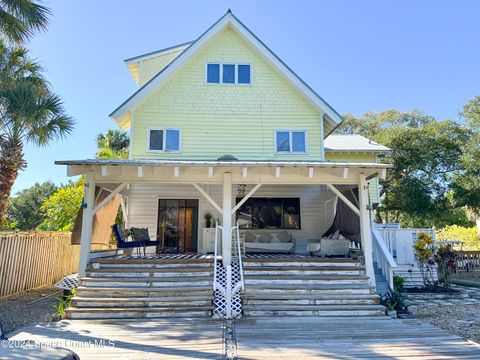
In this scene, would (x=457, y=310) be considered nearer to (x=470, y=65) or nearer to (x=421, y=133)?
(x=421, y=133)

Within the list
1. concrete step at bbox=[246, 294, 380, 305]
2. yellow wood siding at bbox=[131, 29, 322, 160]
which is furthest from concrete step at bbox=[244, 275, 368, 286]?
yellow wood siding at bbox=[131, 29, 322, 160]

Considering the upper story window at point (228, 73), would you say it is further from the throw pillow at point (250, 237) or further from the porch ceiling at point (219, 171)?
the throw pillow at point (250, 237)

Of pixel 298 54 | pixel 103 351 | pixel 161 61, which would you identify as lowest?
pixel 103 351

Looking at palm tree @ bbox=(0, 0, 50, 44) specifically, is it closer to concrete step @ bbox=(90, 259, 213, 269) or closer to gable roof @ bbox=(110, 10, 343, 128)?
gable roof @ bbox=(110, 10, 343, 128)

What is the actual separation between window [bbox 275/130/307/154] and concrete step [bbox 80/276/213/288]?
5.89m

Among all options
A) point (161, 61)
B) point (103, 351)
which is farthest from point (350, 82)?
point (103, 351)

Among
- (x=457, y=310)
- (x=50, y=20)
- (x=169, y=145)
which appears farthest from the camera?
(x=169, y=145)

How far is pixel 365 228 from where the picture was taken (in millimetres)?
8227

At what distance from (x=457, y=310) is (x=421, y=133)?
19169 mm

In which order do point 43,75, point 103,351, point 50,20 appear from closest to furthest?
1. point 103,351
2. point 50,20
3. point 43,75

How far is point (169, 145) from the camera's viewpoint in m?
11.6

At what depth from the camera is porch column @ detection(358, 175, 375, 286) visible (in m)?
7.95

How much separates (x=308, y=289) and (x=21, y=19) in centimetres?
1072

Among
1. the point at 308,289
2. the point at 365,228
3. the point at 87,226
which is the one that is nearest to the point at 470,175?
the point at 365,228
